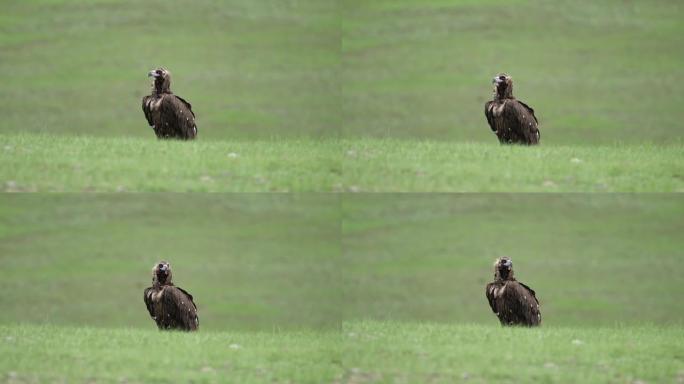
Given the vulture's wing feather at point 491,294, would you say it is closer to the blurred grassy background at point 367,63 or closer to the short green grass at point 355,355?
the short green grass at point 355,355

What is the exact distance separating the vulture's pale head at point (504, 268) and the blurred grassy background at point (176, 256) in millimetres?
1106

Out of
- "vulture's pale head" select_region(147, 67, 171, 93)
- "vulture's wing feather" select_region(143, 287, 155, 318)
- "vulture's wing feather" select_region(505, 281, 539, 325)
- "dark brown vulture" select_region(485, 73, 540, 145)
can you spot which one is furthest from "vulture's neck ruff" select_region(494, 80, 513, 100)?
"vulture's wing feather" select_region(143, 287, 155, 318)

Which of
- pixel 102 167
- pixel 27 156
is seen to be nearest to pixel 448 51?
pixel 102 167

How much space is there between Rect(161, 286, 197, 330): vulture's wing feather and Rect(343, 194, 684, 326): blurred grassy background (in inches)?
42.6

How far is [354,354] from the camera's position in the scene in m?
6.61

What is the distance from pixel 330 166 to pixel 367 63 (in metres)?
0.76

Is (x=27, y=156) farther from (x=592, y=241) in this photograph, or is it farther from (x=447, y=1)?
(x=592, y=241)

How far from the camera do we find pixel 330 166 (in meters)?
6.68

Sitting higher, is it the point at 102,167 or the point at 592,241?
the point at 102,167

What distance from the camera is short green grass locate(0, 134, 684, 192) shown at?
21.3 feet

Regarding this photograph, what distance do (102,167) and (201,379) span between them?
5.15 ft

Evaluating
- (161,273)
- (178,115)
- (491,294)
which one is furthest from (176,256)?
(491,294)

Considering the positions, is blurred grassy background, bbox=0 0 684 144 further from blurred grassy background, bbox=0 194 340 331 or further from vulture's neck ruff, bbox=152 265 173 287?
vulture's neck ruff, bbox=152 265 173 287

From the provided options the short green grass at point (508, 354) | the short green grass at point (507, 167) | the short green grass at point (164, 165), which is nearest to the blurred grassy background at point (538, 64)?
the short green grass at point (507, 167)
